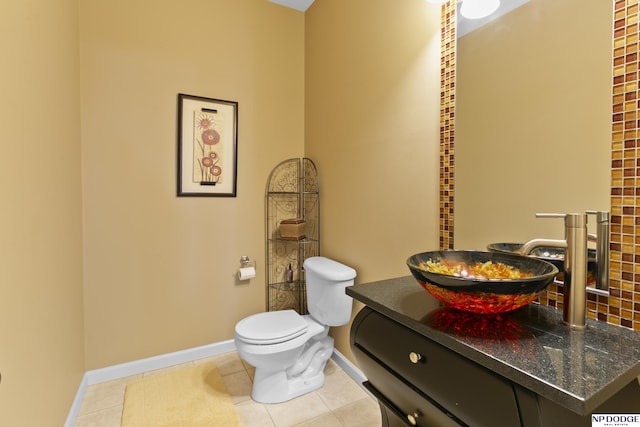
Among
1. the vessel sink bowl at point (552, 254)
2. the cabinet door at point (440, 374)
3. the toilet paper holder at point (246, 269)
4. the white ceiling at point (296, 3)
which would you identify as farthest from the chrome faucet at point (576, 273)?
the white ceiling at point (296, 3)

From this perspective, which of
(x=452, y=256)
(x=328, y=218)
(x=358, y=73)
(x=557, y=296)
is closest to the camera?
(x=557, y=296)

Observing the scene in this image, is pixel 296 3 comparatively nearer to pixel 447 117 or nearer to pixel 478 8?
pixel 478 8

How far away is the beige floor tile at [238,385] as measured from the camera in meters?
1.86

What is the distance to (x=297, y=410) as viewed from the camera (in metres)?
1.76

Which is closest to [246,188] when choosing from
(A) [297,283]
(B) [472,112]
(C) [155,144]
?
(C) [155,144]

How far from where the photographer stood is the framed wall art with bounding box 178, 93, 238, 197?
7.23ft

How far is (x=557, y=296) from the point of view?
0.98 metres

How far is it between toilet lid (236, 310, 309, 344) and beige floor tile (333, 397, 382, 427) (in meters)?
0.50

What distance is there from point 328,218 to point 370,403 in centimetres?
125

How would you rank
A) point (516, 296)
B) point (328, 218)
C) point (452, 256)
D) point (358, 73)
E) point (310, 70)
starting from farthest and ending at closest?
1. point (310, 70)
2. point (328, 218)
3. point (358, 73)
4. point (452, 256)
5. point (516, 296)

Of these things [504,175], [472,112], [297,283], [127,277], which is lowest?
[297,283]

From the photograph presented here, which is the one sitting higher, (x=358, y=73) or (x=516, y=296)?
(x=358, y=73)

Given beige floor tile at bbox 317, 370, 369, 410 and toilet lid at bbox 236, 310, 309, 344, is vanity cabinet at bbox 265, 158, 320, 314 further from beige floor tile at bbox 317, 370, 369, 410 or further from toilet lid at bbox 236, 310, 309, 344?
beige floor tile at bbox 317, 370, 369, 410

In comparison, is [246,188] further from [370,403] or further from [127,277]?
[370,403]
